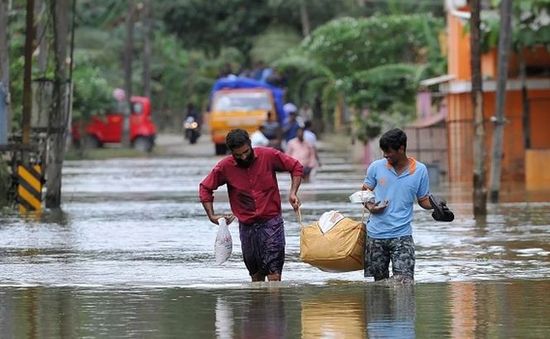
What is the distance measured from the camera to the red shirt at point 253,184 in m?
13.6

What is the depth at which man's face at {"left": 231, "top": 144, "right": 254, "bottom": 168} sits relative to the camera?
13.4m

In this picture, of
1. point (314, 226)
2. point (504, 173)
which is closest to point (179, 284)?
point (314, 226)

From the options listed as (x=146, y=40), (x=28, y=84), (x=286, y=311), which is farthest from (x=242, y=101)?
(x=286, y=311)

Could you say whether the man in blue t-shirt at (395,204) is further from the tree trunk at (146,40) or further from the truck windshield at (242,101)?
the tree trunk at (146,40)

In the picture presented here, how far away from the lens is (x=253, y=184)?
13.6 meters

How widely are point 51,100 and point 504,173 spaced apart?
11.9 metres

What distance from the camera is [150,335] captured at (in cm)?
1083

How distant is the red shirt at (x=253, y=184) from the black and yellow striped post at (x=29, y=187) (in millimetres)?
12609

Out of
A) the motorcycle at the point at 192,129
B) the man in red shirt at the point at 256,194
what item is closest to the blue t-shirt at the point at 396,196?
the man in red shirt at the point at 256,194

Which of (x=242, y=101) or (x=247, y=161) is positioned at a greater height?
(x=242, y=101)

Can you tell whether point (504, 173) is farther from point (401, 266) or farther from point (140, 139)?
point (140, 139)

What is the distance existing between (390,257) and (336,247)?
0.46 m

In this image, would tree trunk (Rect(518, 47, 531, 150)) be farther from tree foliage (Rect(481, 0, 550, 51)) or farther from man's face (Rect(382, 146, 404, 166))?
man's face (Rect(382, 146, 404, 166))

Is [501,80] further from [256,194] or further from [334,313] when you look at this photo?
[334,313]
